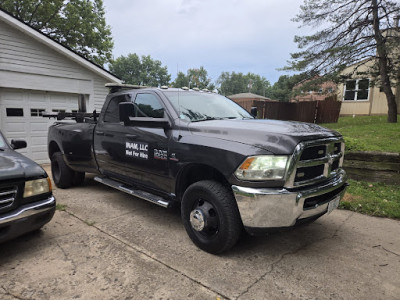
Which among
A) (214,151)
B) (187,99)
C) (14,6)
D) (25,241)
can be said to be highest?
(14,6)

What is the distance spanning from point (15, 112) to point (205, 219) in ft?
25.8

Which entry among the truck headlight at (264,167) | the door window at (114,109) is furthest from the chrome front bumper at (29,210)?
the truck headlight at (264,167)

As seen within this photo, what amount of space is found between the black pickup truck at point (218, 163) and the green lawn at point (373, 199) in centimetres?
Result: 146

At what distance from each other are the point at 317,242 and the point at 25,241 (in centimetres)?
347

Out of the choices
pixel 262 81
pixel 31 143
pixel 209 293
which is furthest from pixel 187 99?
pixel 262 81

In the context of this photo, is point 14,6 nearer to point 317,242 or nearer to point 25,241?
point 25,241

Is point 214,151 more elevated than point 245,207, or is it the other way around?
point 214,151

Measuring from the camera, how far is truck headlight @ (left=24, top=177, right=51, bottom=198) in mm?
2906

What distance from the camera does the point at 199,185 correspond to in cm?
296

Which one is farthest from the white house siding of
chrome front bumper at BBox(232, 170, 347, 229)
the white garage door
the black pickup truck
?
chrome front bumper at BBox(232, 170, 347, 229)

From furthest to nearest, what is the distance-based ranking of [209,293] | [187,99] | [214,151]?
1. [187,99]
2. [214,151]
3. [209,293]

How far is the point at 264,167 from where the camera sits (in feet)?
8.33

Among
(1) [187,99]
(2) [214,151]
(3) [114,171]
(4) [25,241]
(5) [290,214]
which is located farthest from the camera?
(3) [114,171]

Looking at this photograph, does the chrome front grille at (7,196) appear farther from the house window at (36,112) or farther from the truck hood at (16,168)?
the house window at (36,112)
